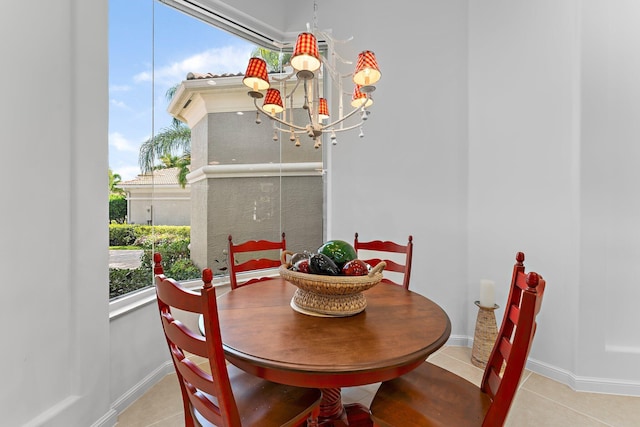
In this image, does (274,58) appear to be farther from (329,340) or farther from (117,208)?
(329,340)

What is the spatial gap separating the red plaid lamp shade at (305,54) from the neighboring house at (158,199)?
151cm

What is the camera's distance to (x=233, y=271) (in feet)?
6.42

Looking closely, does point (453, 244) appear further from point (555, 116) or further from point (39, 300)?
point (39, 300)

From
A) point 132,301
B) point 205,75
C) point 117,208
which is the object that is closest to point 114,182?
point 117,208

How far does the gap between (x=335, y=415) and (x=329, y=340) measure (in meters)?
0.78

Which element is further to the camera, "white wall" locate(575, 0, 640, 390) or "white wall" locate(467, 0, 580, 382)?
"white wall" locate(467, 0, 580, 382)

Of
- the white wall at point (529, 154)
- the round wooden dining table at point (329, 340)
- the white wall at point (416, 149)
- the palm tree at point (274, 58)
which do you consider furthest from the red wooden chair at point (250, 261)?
the palm tree at point (274, 58)

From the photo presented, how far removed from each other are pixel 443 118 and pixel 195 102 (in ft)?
7.35

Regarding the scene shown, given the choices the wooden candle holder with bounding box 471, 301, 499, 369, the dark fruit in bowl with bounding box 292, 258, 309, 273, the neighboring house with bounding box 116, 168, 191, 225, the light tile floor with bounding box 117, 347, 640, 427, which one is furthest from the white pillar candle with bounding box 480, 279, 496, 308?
the neighboring house with bounding box 116, 168, 191, 225

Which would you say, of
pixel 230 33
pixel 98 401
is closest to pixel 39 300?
pixel 98 401

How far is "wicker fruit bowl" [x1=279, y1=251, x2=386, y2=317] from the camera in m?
1.19

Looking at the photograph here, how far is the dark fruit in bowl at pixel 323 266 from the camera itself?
124 cm

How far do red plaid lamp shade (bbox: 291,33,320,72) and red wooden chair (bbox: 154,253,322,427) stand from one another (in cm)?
109

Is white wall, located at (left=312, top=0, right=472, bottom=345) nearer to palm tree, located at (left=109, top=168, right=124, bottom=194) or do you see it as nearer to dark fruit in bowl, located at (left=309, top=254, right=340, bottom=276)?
dark fruit in bowl, located at (left=309, top=254, right=340, bottom=276)
